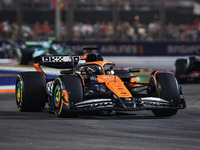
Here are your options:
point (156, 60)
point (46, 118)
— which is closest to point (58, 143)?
point (46, 118)

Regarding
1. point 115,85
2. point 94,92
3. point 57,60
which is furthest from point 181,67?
point 115,85

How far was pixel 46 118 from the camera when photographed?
384 inches

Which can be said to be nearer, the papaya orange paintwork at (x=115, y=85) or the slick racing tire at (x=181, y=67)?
the papaya orange paintwork at (x=115, y=85)

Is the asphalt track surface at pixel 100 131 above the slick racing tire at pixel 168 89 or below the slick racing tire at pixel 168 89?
below

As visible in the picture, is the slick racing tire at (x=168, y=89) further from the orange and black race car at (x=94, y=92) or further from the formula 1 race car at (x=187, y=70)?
the formula 1 race car at (x=187, y=70)

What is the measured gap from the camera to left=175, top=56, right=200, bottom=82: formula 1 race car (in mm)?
17938

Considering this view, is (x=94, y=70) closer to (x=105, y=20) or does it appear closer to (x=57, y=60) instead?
(x=57, y=60)

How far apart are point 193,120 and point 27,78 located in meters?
3.24

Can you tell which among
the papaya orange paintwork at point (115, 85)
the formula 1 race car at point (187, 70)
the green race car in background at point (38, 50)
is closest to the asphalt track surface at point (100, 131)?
the papaya orange paintwork at point (115, 85)

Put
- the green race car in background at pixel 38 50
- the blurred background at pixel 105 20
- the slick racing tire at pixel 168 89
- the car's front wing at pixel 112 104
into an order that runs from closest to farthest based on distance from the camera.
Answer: the car's front wing at pixel 112 104, the slick racing tire at pixel 168 89, the green race car in background at pixel 38 50, the blurred background at pixel 105 20

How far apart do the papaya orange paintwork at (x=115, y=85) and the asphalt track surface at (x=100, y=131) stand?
46 centimetres

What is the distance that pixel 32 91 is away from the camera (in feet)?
34.6

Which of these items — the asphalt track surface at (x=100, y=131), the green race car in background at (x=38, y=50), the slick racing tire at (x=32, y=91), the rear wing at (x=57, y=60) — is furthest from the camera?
the green race car in background at (x=38, y=50)

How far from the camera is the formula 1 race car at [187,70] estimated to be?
706 inches
